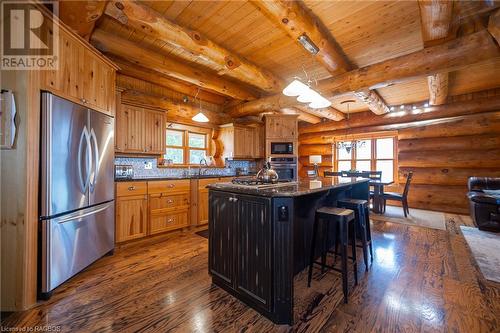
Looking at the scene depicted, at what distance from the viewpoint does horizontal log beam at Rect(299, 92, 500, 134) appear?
4.68 m

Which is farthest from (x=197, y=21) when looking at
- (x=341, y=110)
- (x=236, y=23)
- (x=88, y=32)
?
(x=341, y=110)

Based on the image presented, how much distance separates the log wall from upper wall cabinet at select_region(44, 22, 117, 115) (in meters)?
6.54

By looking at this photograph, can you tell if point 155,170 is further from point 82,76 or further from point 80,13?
point 80,13

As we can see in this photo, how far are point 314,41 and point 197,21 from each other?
141cm

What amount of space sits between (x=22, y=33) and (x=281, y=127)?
4568mm

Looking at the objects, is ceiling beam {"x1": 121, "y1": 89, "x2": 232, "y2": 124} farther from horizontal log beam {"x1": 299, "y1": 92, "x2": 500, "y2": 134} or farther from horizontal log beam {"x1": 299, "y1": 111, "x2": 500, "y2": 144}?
horizontal log beam {"x1": 299, "y1": 111, "x2": 500, "y2": 144}

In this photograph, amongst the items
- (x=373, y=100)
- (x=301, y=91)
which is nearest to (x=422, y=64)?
(x=301, y=91)

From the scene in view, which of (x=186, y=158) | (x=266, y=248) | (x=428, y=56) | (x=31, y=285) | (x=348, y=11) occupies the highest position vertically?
(x=348, y=11)

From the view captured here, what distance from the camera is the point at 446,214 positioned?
5.11m

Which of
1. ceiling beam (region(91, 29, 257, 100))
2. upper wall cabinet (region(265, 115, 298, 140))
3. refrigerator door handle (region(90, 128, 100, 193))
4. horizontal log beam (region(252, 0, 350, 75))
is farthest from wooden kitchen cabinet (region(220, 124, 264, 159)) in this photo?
refrigerator door handle (region(90, 128, 100, 193))

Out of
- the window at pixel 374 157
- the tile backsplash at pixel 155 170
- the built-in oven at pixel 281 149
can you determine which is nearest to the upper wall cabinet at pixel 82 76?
the tile backsplash at pixel 155 170

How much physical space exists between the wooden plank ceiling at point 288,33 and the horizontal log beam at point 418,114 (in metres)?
1.09

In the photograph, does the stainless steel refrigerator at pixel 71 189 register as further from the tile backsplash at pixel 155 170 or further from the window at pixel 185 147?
the window at pixel 185 147

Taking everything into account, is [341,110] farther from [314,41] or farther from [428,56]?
[314,41]
